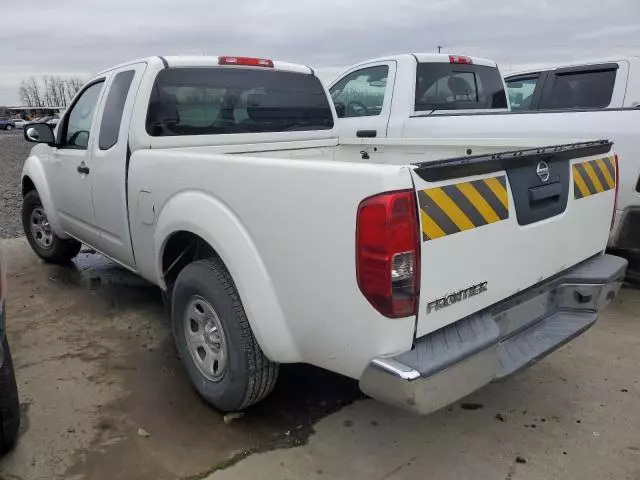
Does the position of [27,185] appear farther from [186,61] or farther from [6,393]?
[6,393]

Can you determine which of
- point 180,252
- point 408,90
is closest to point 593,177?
point 180,252

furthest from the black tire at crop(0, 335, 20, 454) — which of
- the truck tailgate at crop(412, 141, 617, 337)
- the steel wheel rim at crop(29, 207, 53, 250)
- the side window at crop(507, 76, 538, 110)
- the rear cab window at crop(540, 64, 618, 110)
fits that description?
the side window at crop(507, 76, 538, 110)

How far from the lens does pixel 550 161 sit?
259cm

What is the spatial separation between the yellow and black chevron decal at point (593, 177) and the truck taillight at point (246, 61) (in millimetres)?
2272

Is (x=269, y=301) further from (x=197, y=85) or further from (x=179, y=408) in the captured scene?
(x=197, y=85)

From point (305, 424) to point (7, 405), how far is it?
1387 millimetres

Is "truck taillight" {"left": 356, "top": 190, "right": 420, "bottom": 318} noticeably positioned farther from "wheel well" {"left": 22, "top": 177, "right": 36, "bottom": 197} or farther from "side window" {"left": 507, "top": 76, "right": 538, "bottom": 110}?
"side window" {"left": 507, "top": 76, "right": 538, "bottom": 110}

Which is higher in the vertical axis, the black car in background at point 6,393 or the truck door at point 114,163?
the truck door at point 114,163

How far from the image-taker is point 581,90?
6.09 m

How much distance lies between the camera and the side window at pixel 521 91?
22.7 feet

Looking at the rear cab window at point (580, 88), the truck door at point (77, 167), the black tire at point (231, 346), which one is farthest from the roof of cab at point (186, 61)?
the rear cab window at point (580, 88)

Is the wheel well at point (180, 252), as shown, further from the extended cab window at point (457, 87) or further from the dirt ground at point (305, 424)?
the extended cab window at point (457, 87)

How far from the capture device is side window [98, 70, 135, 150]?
12.1 ft

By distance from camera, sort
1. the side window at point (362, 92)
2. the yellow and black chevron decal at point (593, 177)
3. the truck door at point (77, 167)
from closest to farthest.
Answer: the yellow and black chevron decal at point (593, 177)
the truck door at point (77, 167)
the side window at point (362, 92)
